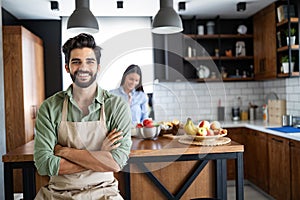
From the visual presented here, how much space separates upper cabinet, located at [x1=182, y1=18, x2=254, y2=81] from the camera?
5.09 metres

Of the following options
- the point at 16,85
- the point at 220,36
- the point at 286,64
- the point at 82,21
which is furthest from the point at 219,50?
the point at 16,85

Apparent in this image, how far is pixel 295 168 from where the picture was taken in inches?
136

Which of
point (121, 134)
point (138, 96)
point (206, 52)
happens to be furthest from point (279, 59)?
point (121, 134)

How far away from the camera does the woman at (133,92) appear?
11.1 ft

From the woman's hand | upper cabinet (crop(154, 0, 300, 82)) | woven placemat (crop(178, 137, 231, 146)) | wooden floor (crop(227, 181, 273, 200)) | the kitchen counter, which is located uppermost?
upper cabinet (crop(154, 0, 300, 82))

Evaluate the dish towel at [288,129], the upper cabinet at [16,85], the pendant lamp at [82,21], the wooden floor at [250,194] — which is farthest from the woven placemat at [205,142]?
the upper cabinet at [16,85]

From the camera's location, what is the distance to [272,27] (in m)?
4.51

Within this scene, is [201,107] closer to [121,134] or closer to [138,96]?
[138,96]

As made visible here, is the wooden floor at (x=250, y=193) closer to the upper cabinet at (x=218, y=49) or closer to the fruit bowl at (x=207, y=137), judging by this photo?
the upper cabinet at (x=218, y=49)

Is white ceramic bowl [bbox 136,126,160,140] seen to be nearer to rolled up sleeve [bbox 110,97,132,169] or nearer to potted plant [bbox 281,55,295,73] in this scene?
rolled up sleeve [bbox 110,97,132,169]

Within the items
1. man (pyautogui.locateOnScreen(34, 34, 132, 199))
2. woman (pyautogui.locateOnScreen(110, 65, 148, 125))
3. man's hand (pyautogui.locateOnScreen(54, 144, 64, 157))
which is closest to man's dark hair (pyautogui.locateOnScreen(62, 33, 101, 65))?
man (pyautogui.locateOnScreen(34, 34, 132, 199))

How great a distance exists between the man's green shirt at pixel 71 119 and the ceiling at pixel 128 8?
265 centimetres

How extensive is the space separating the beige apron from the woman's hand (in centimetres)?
6

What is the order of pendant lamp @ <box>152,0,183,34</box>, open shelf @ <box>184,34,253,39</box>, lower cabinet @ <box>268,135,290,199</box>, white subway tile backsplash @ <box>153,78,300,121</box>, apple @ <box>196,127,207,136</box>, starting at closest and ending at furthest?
apple @ <box>196,127,207,136</box>, pendant lamp @ <box>152,0,183,34</box>, lower cabinet @ <box>268,135,290,199</box>, open shelf @ <box>184,34,253,39</box>, white subway tile backsplash @ <box>153,78,300,121</box>
